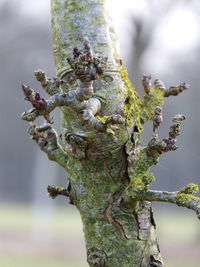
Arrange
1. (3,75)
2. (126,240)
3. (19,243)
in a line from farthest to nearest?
(3,75) < (19,243) < (126,240)

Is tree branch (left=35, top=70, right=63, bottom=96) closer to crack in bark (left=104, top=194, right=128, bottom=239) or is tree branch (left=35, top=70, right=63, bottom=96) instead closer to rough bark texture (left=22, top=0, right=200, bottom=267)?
rough bark texture (left=22, top=0, right=200, bottom=267)

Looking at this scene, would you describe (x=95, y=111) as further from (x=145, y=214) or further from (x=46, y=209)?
(x=46, y=209)

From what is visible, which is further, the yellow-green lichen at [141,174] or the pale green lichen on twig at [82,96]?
the yellow-green lichen at [141,174]

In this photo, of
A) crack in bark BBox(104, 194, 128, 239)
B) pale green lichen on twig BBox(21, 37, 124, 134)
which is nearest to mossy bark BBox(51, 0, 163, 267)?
crack in bark BBox(104, 194, 128, 239)

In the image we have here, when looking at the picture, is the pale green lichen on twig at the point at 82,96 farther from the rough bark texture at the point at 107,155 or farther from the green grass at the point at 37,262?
the green grass at the point at 37,262

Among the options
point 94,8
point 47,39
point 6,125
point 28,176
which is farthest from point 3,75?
point 94,8

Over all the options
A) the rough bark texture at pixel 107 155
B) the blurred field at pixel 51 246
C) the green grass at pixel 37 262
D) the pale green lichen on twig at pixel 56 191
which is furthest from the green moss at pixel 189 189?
the green grass at pixel 37 262
